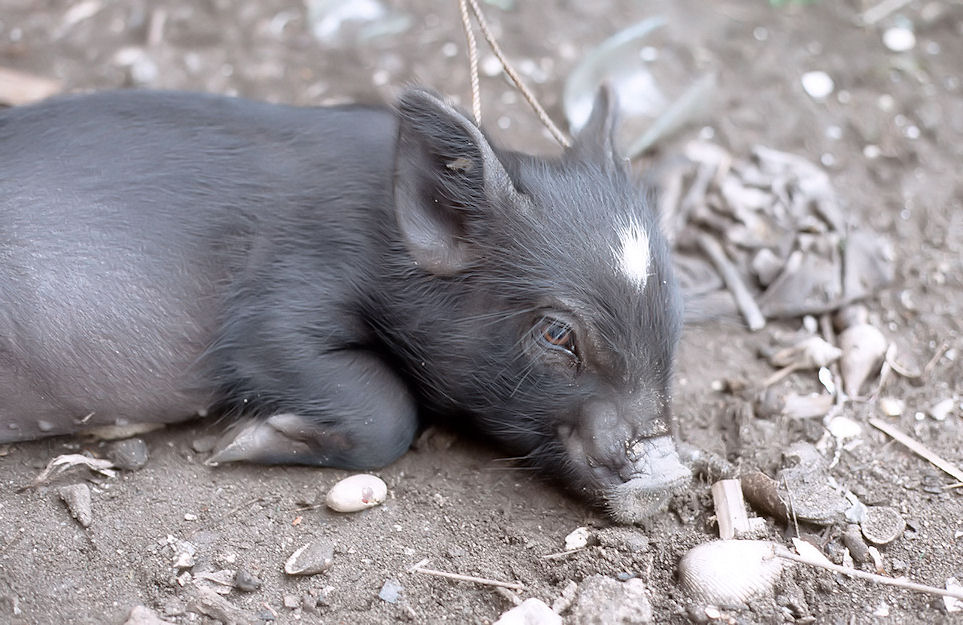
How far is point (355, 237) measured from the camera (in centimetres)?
282

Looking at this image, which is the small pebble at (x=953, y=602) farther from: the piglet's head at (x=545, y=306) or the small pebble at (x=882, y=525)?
the piglet's head at (x=545, y=306)

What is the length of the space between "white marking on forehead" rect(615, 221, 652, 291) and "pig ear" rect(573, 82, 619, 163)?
1.13ft

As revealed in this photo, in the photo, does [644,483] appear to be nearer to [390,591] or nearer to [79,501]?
[390,591]

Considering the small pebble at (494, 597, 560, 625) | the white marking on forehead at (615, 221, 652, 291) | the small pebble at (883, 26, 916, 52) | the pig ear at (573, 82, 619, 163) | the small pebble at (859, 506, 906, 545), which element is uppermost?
the pig ear at (573, 82, 619, 163)

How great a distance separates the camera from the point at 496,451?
2902 mm

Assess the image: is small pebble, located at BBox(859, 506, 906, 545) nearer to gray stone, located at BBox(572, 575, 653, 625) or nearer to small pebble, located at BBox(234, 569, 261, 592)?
gray stone, located at BBox(572, 575, 653, 625)

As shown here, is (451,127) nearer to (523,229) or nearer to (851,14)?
(523,229)

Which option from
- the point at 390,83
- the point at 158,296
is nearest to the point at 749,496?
the point at 158,296

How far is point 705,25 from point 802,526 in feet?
9.16

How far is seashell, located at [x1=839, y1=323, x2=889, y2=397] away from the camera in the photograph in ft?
10.3

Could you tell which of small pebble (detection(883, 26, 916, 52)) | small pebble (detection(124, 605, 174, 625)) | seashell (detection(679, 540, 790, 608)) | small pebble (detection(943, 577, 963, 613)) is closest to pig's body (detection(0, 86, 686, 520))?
seashell (detection(679, 540, 790, 608))

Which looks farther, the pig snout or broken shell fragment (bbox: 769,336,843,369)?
broken shell fragment (bbox: 769,336,843,369)

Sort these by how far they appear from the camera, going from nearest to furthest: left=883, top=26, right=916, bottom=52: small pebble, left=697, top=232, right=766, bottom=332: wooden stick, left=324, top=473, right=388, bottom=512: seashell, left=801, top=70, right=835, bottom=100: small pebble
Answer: left=324, top=473, right=388, bottom=512: seashell
left=697, top=232, right=766, bottom=332: wooden stick
left=801, top=70, right=835, bottom=100: small pebble
left=883, top=26, right=916, bottom=52: small pebble

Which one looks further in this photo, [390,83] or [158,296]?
[390,83]
